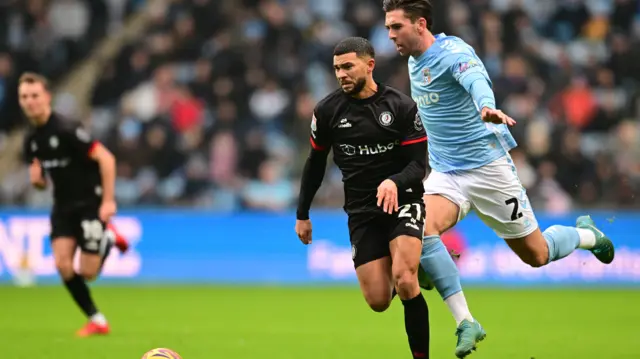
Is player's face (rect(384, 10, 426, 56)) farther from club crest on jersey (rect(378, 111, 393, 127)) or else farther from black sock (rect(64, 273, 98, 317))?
black sock (rect(64, 273, 98, 317))

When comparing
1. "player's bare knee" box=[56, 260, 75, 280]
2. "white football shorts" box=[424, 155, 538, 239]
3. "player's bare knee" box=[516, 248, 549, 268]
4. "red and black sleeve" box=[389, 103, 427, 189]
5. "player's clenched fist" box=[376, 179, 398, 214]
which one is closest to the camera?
"player's clenched fist" box=[376, 179, 398, 214]

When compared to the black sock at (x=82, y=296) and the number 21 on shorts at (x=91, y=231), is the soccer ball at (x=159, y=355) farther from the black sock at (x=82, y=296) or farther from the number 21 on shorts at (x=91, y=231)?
the number 21 on shorts at (x=91, y=231)

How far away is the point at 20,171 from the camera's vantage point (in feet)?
61.0

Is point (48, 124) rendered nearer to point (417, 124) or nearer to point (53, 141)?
point (53, 141)

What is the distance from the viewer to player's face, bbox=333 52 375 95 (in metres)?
7.49

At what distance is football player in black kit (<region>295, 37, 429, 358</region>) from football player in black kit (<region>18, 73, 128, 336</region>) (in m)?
3.56

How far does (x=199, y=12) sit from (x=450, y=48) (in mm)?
12768

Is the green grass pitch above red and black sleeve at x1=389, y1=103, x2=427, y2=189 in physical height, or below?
below

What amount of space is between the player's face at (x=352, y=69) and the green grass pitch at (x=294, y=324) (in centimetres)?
251

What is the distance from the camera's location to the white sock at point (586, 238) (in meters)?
9.06

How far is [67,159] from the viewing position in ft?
36.0

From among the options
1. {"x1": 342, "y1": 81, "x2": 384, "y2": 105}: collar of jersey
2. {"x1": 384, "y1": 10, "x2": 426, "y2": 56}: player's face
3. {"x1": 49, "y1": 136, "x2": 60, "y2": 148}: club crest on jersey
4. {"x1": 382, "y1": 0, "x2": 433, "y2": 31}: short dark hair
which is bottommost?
{"x1": 49, "y1": 136, "x2": 60, "y2": 148}: club crest on jersey

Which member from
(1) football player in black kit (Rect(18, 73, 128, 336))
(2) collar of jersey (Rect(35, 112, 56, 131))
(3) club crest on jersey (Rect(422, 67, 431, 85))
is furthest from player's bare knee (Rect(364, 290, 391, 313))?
(2) collar of jersey (Rect(35, 112, 56, 131))

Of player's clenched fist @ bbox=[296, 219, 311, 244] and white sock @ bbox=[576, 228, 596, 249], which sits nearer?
player's clenched fist @ bbox=[296, 219, 311, 244]
